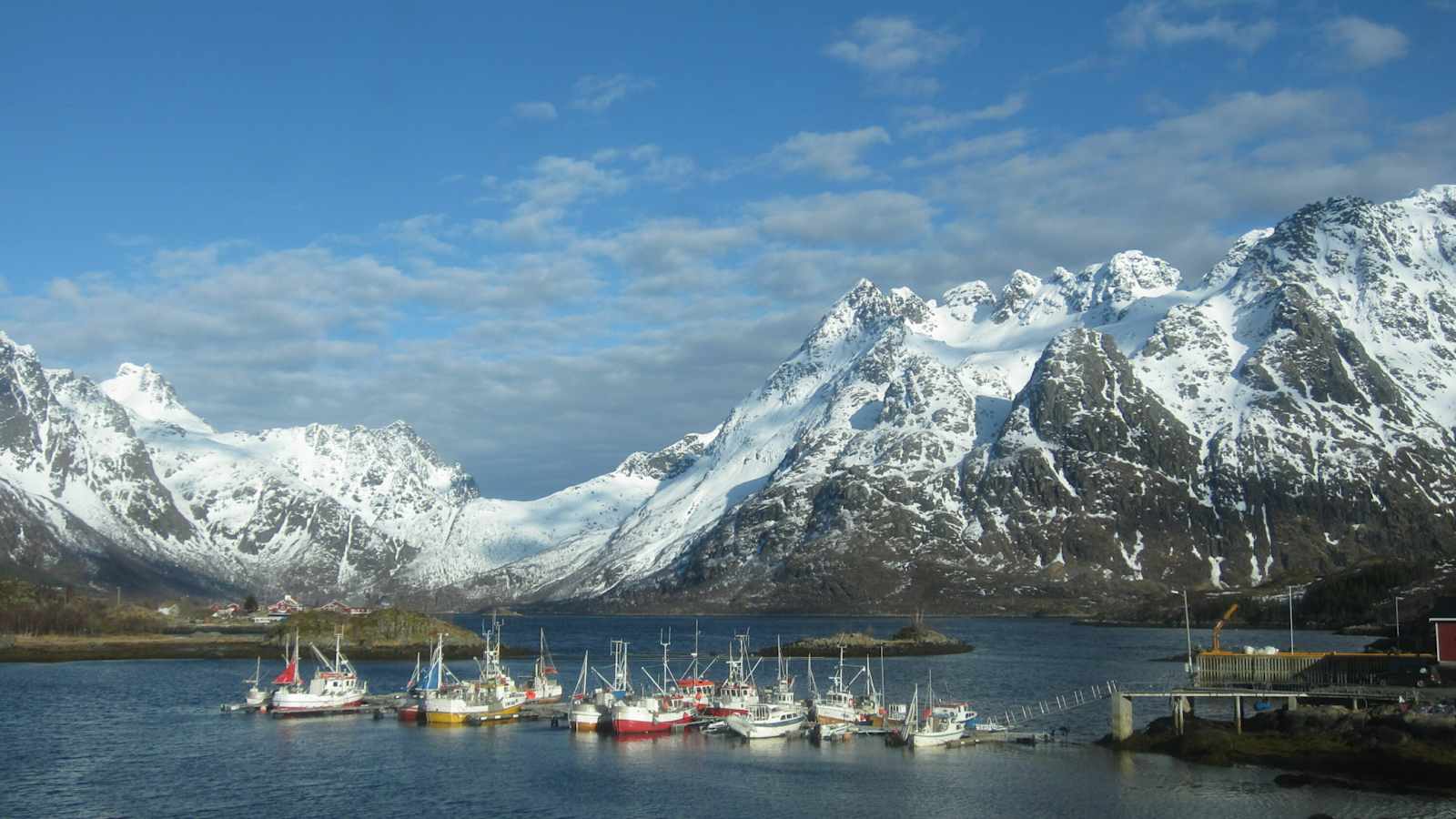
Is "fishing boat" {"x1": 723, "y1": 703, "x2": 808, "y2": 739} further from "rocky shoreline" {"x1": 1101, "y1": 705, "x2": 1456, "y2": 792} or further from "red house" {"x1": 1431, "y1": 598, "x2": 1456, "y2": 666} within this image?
"red house" {"x1": 1431, "y1": 598, "x2": 1456, "y2": 666}

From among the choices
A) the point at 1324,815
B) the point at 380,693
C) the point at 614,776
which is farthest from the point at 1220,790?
the point at 380,693

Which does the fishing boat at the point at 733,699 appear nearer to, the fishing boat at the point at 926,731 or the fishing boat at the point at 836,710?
the fishing boat at the point at 836,710

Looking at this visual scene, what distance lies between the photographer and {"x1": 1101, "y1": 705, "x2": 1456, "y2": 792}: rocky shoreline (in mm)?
76500

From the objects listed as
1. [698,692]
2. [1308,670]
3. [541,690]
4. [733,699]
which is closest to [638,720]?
[733,699]

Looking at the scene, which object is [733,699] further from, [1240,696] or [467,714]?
[1240,696]

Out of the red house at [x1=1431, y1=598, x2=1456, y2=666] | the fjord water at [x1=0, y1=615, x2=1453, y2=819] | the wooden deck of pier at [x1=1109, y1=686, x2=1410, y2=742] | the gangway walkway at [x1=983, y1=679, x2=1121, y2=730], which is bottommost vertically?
the fjord water at [x1=0, y1=615, x2=1453, y2=819]

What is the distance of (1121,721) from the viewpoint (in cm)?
9625

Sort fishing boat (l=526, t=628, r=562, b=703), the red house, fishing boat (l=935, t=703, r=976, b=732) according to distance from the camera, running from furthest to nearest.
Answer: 1. fishing boat (l=526, t=628, r=562, b=703)
2. fishing boat (l=935, t=703, r=976, b=732)
3. the red house

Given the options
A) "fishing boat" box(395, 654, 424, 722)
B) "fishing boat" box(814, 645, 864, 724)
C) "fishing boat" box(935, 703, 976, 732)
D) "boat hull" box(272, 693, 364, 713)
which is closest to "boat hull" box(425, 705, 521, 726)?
"fishing boat" box(395, 654, 424, 722)

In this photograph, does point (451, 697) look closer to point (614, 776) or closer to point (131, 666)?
point (614, 776)

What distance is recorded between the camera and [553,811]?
250 ft

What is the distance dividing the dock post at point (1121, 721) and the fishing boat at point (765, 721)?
26.1 meters

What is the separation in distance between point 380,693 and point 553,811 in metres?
75.8

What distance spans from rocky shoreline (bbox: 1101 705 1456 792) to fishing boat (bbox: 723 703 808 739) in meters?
26.1
